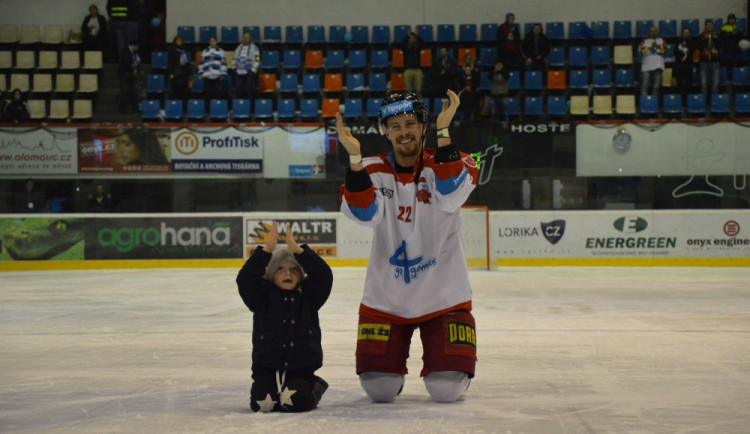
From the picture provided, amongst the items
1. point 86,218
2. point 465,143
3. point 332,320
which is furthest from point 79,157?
point 332,320

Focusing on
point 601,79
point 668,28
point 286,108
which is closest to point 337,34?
point 286,108

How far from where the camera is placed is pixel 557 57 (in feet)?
60.4

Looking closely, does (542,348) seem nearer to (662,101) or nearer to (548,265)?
(548,265)

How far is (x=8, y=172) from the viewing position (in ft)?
47.0

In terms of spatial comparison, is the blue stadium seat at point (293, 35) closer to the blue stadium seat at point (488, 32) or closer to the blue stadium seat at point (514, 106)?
the blue stadium seat at point (488, 32)

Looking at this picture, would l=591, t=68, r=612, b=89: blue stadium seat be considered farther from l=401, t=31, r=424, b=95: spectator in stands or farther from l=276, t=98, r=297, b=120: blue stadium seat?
l=276, t=98, r=297, b=120: blue stadium seat

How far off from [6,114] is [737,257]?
1294cm

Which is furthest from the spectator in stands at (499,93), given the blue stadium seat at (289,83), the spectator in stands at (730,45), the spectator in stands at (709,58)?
the spectator in stands at (730,45)

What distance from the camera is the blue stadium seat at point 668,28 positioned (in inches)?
747

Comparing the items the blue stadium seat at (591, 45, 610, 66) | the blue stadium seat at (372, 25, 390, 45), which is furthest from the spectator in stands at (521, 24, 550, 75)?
the blue stadium seat at (372, 25, 390, 45)

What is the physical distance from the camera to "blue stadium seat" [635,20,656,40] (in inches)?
747

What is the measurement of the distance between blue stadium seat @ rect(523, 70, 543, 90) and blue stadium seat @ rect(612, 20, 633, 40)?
280cm

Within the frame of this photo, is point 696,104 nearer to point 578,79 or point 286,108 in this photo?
point 578,79

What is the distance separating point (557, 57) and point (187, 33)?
8192 mm
